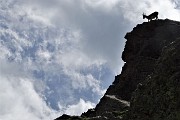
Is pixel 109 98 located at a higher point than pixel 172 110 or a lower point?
higher

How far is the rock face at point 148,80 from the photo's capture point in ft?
117

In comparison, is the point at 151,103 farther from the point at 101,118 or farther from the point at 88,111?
the point at 88,111

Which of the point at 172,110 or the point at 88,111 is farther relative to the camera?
the point at 88,111

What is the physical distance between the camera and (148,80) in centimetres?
4075

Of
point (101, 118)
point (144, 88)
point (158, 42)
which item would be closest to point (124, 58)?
point (158, 42)

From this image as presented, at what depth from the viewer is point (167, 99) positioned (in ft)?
115

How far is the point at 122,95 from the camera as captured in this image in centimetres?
9481

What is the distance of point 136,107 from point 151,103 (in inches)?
95.1

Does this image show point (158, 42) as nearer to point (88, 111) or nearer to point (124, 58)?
point (124, 58)

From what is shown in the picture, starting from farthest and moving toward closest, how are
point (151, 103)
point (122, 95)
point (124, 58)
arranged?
point (124, 58) < point (122, 95) < point (151, 103)

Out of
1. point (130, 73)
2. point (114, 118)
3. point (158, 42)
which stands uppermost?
point (158, 42)

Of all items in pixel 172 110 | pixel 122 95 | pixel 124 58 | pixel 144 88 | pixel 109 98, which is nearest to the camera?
pixel 172 110

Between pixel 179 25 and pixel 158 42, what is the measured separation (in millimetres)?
6719

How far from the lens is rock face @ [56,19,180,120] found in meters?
35.6
